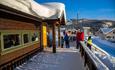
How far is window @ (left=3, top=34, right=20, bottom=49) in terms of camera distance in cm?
774

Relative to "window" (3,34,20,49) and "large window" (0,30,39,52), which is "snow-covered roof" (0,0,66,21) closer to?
"large window" (0,30,39,52)

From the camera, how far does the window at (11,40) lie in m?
7.74

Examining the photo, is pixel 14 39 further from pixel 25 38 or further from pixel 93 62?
pixel 93 62

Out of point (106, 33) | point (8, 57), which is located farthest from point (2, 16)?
point (106, 33)

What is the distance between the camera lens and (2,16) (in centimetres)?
730

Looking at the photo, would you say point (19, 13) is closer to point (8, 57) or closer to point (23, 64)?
point (8, 57)

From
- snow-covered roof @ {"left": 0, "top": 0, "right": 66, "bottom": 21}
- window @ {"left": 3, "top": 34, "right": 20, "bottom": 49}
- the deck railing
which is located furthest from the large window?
the deck railing

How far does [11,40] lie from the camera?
331 inches

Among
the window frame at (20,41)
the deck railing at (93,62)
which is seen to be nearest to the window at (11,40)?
the window frame at (20,41)

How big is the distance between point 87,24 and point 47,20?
11696cm

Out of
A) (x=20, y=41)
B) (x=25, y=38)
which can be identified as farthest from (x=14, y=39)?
(x=25, y=38)

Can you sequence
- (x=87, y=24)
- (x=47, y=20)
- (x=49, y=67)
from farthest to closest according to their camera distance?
(x=87, y=24) → (x=47, y=20) → (x=49, y=67)

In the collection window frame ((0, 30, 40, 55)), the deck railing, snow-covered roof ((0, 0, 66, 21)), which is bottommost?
the deck railing

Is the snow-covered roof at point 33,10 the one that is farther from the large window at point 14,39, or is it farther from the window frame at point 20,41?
the large window at point 14,39
